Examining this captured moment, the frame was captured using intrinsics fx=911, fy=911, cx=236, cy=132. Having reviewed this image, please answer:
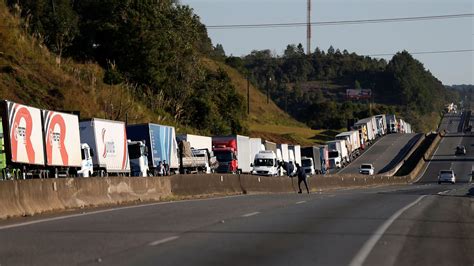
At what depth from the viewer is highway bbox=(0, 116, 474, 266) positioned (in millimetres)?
13477

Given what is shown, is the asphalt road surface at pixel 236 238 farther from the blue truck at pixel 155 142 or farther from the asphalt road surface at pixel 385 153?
the asphalt road surface at pixel 385 153

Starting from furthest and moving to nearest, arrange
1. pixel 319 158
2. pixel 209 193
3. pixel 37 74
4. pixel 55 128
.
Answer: pixel 319 158, pixel 37 74, pixel 55 128, pixel 209 193

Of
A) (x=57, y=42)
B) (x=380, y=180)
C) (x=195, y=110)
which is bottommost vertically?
(x=380, y=180)

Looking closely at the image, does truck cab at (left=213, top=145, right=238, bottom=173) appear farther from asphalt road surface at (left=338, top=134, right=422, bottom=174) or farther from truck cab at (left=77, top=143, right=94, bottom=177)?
asphalt road surface at (left=338, top=134, right=422, bottom=174)

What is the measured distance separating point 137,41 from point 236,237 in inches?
2689

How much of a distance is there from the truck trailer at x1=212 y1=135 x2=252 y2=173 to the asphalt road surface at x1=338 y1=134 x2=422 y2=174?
38927 millimetres

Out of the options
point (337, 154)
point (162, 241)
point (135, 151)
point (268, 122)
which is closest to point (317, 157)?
point (337, 154)

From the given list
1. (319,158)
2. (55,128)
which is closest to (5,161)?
(55,128)

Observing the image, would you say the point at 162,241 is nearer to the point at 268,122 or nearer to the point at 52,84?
the point at 52,84

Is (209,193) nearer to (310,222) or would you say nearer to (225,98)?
(310,222)

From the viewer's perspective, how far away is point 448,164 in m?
120

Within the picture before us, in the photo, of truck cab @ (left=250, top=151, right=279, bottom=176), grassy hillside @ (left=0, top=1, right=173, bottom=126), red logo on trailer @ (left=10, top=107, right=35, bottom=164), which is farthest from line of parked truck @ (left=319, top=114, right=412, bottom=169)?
red logo on trailer @ (left=10, top=107, right=35, bottom=164)

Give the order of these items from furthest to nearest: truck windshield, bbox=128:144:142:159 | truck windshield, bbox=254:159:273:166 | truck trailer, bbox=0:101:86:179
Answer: truck windshield, bbox=254:159:273:166 → truck windshield, bbox=128:144:142:159 → truck trailer, bbox=0:101:86:179

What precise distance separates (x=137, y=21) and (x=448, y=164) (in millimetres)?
54088
